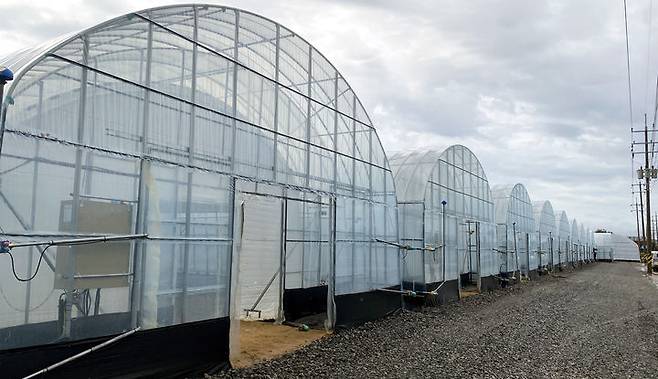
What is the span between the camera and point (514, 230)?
2784 cm

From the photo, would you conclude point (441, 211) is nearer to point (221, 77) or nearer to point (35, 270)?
point (221, 77)

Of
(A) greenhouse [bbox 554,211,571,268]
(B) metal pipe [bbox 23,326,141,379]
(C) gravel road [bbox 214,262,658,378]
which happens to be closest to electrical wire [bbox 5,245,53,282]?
(B) metal pipe [bbox 23,326,141,379]

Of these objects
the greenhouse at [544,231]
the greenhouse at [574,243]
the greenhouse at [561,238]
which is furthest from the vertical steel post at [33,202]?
A: the greenhouse at [574,243]

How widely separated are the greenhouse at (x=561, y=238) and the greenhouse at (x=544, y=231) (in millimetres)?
1660

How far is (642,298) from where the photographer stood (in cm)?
2042

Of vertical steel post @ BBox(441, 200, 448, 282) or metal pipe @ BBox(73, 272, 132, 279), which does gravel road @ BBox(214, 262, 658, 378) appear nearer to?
vertical steel post @ BBox(441, 200, 448, 282)

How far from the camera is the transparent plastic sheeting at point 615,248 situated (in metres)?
75.7

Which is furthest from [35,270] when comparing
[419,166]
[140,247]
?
[419,166]

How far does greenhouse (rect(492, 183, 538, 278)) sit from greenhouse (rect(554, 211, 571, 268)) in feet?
38.8

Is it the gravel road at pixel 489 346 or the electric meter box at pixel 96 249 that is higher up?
the electric meter box at pixel 96 249

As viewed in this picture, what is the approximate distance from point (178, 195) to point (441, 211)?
42.1 feet

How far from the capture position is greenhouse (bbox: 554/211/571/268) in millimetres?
43719

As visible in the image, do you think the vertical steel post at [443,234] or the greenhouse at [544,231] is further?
the greenhouse at [544,231]

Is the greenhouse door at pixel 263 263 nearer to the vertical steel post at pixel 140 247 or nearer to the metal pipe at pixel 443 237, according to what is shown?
the vertical steel post at pixel 140 247
